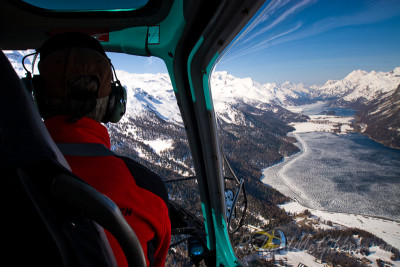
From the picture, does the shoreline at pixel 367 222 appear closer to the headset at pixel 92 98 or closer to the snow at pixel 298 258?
the snow at pixel 298 258

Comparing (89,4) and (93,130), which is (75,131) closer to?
(93,130)

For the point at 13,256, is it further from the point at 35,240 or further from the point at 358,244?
the point at 358,244

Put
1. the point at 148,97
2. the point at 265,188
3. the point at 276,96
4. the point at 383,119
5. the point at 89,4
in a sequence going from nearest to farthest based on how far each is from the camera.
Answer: the point at 383,119 < the point at 89,4 < the point at 265,188 < the point at 276,96 < the point at 148,97

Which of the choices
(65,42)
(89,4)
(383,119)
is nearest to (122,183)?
(65,42)

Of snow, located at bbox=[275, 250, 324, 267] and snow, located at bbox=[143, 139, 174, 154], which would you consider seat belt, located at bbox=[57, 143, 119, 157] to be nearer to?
snow, located at bbox=[275, 250, 324, 267]

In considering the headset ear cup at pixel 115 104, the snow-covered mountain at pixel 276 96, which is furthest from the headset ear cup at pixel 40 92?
the snow-covered mountain at pixel 276 96

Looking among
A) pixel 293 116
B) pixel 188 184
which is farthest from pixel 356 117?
pixel 188 184
